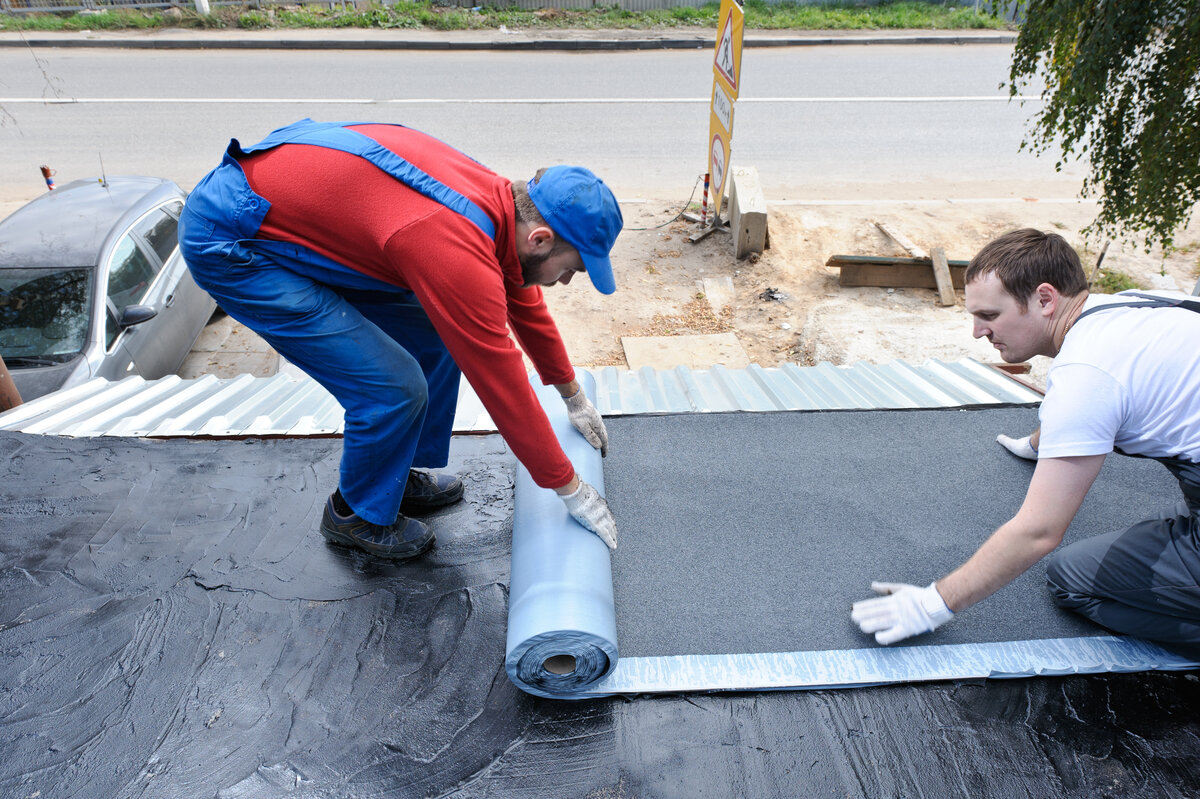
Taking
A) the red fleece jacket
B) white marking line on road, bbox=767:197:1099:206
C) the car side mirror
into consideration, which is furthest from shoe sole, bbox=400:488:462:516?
white marking line on road, bbox=767:197:1099:206

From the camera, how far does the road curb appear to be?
44.9ft

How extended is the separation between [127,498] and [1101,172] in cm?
600

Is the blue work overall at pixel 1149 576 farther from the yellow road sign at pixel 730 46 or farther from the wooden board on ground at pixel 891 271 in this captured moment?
the yellow road sign at pixel 730 46

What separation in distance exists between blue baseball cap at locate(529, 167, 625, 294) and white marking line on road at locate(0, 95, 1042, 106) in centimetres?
999

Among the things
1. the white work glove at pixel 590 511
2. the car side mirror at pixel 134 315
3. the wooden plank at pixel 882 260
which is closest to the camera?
the white work glove at pixel 590 511

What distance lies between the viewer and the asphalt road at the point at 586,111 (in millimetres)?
9148

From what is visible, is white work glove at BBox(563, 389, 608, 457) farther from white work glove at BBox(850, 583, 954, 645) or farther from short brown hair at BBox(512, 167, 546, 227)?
white work glove at BBox(850, 583, 954, 645)

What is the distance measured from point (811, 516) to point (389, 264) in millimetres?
1777

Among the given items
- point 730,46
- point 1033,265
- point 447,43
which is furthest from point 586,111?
point 1033,265

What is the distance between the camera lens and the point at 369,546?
2.60 metres

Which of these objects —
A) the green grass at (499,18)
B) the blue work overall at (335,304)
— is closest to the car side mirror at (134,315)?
the blue work overall at (335,304)

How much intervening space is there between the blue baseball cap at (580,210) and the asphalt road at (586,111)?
6.93 metres

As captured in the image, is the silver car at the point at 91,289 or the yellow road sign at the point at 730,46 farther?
the yellow road sign at the point at 730,46

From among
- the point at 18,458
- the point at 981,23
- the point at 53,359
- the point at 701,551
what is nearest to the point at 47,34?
the point at 53,359
